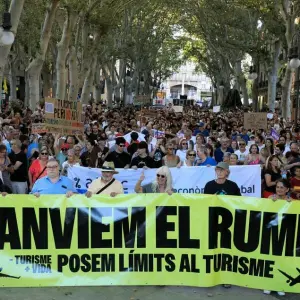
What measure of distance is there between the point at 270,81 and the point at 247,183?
1896 cm

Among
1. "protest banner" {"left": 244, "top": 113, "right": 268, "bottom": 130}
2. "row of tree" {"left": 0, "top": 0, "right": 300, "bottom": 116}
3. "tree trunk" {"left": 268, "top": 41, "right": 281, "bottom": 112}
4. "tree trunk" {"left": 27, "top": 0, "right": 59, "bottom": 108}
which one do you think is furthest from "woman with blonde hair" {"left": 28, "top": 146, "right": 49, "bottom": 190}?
"tree trunk" {"left": 268, "top": 41, "right": 281, "bottom": 112}

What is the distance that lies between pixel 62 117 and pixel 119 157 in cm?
192

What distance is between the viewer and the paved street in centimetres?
564

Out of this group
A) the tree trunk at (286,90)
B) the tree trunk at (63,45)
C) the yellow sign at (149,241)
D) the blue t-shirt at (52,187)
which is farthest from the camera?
the tree trunk at (286,90)

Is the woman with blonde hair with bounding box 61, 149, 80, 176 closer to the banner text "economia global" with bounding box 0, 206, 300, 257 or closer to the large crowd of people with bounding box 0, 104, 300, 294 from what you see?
the large crowd of people with bounding box 0, 104, 300, 294

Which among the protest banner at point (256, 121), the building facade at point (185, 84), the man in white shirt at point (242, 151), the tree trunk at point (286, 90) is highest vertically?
the building facade at point (185, 84)

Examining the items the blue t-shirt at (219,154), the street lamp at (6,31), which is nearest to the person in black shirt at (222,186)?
the blue t-shirt at (219,154)

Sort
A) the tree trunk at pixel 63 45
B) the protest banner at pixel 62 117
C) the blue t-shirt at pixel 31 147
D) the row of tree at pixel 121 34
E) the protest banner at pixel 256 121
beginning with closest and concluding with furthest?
the blue t-shirt at pixel 31 147 < the protest banner at pixel 62 117 < the protest banner at pixel 256 121 < the tree trunk at pixel 63 45 < the row of tree at pixel 121 34

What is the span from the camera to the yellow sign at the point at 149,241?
228 inches

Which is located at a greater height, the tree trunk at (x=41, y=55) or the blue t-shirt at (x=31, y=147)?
the tree trunk at (x=41, y=55)

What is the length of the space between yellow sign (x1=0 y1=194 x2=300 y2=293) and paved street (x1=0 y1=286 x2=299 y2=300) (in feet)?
0.28

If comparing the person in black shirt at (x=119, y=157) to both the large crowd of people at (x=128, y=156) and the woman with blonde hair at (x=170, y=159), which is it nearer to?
the large crowd of people at (x=128, y=156)

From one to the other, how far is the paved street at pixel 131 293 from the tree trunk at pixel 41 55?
Answer: 1258cm

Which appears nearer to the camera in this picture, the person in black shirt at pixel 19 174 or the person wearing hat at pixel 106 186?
the person wearing hat at pixel 106 186
